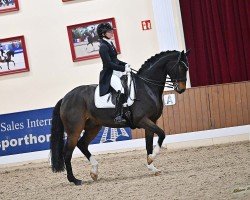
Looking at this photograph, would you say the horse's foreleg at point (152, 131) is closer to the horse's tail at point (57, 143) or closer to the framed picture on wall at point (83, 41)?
the horse's tail at point (57, 143)

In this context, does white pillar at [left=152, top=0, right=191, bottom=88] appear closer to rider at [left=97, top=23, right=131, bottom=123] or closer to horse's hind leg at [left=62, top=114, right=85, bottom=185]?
rider at [left=97, top=23, right=131, bottom=123]

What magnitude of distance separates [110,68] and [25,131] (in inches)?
166

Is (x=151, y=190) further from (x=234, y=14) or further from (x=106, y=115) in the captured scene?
(x=234, y=14)

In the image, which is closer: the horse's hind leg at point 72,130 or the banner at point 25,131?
the horse's hind leg at point 72,130

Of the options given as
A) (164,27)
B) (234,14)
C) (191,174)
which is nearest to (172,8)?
(164,27)

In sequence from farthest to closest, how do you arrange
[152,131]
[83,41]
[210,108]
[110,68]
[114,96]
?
[83,41], [210,108], [114,96], [110,68], [152,131]


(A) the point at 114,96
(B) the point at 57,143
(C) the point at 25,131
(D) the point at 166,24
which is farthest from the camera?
(D) the point at 166,24

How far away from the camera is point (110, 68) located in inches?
304

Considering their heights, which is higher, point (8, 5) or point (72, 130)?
point (8, 5)

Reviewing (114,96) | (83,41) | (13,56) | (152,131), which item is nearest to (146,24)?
(83,41)

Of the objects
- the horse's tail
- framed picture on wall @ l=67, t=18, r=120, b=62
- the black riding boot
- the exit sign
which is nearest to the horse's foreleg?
the black riding boot

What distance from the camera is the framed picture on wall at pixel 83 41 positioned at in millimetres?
11984

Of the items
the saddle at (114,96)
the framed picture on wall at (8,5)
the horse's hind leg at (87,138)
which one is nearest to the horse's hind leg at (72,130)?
the horse's hind leg at (87,138)

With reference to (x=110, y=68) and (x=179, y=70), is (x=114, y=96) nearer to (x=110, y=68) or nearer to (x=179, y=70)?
(x=110, y=68)
